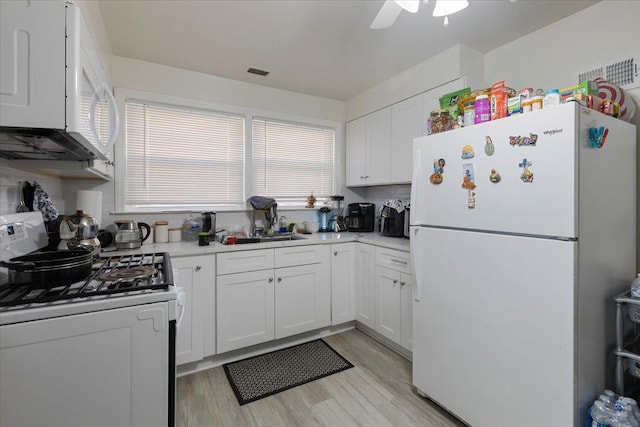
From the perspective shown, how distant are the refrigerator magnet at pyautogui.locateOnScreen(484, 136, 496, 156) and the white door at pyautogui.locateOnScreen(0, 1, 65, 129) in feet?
5.75

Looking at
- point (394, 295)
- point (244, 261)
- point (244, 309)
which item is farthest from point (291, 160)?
point (394, 295)

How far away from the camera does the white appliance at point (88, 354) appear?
92 centimetres

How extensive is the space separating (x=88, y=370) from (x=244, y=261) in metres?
1.42

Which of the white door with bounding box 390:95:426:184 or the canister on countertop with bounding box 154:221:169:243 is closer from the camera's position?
the canister on countertop with bounding box 154:221:169:243

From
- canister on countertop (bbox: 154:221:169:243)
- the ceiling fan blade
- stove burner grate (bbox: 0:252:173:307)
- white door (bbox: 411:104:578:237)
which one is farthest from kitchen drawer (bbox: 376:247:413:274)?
canister on countertop (bbox: 154:221:169:243)

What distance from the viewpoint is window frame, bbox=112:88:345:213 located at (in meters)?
2.48

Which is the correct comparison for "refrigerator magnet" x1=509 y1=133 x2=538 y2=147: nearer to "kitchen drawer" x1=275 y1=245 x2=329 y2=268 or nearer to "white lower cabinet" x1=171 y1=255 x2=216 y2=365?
"kitchen drawer" x1=275 y1=245 x2=329 y2=268

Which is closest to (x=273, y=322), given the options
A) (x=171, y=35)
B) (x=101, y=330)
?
(x=101, y=330)

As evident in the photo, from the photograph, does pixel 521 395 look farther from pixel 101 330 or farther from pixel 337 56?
pixel 337 56

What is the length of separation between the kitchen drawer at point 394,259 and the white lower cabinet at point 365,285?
0.08 metres

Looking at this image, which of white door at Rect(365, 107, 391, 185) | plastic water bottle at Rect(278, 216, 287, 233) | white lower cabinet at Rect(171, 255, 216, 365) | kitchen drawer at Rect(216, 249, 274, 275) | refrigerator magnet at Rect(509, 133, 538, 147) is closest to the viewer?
refrigerator magnet at Rect(509, 133, 538, 147)

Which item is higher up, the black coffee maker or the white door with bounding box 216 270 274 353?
the black coffee maker

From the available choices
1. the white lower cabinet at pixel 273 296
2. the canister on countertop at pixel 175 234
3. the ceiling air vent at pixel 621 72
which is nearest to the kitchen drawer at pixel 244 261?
the white lower cabinet at pixel 273 296

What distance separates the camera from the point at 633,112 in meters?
1.72
